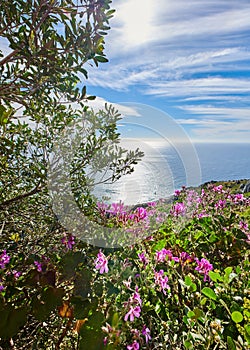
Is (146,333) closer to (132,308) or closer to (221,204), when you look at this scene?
(132,308)

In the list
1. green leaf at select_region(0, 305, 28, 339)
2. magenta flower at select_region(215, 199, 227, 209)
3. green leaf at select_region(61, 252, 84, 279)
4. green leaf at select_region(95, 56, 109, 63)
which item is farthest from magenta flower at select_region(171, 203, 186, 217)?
green leaf at select_region(0, 305, 28, 339)

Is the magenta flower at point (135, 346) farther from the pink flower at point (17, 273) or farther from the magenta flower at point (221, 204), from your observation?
the magenta flower at point (221, 204)

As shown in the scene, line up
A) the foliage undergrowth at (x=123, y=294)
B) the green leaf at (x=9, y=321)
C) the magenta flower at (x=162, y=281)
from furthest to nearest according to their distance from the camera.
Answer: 1. the magenta flower at (x=162, y=281)
2. the foliage undergrowth at (x=123, y=294)
3. the green leaf at (x=9, y=321)

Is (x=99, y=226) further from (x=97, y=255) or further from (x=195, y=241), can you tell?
(x=195, y=241)

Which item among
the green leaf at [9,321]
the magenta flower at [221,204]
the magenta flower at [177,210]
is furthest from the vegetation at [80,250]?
the magenta flower at [221,204]

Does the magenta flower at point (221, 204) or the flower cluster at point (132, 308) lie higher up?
the magenta flower at point (221, 204)

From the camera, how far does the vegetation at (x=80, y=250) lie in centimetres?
129

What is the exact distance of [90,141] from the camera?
75.6 inches

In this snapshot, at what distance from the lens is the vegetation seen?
1286 millimetres

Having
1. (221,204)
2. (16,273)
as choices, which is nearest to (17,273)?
(16,273)

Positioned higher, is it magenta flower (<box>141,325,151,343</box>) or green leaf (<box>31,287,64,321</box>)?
green leaf (<box>31,287,64,321</box>)

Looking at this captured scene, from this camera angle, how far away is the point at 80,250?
191cm

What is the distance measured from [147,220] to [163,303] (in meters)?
0.86

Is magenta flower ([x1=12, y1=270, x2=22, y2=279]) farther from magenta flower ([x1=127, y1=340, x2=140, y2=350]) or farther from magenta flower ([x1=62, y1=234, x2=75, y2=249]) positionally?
magenta flower ([x1=127, y1=340, x2=140, y2=350])
